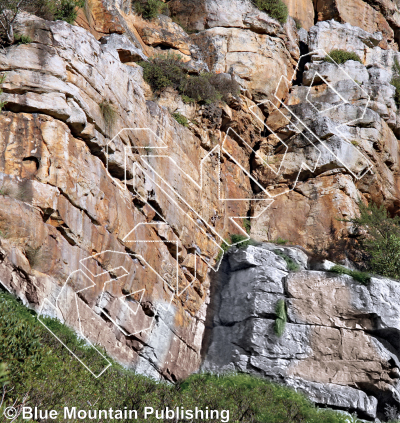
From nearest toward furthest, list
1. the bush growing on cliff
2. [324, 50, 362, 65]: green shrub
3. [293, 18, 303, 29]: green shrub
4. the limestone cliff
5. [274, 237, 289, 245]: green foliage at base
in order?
the limestone cliff
the bush growing on cliff
[274, 237, 289, 245]: green foliage at base
[324, 50, 362, 65]: green shrub
[293, 18, 303, 29]: green shrub

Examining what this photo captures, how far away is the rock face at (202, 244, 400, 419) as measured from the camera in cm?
1312

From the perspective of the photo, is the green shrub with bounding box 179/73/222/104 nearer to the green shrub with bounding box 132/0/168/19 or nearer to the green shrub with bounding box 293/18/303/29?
the green shrub with bounding box 132/0/168/19

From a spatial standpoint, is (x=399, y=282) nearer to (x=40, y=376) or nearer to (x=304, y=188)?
(x=304, y=188)

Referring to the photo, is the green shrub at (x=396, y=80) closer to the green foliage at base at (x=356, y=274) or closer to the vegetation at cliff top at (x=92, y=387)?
the green foliage at base at (x=356, y=274)

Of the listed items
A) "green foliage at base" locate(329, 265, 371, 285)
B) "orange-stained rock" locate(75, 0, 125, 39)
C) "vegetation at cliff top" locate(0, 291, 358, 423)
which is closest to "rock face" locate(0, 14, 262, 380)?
"vegetation at cliff top" locate(0, 291, 358, 423)

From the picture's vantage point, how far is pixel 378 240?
16703mm

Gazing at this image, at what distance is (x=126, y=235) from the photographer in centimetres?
1176

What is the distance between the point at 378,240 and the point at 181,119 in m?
7.15

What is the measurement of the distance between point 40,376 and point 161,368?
468cm

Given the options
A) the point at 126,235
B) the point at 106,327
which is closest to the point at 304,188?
the point at 126,235

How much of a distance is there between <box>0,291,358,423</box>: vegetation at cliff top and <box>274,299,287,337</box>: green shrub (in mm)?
1678

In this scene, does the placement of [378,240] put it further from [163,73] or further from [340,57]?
[340,57]

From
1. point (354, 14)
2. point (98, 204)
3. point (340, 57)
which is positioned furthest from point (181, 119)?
point (354, 14)

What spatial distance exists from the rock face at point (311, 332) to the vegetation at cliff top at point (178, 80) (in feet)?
16.1
